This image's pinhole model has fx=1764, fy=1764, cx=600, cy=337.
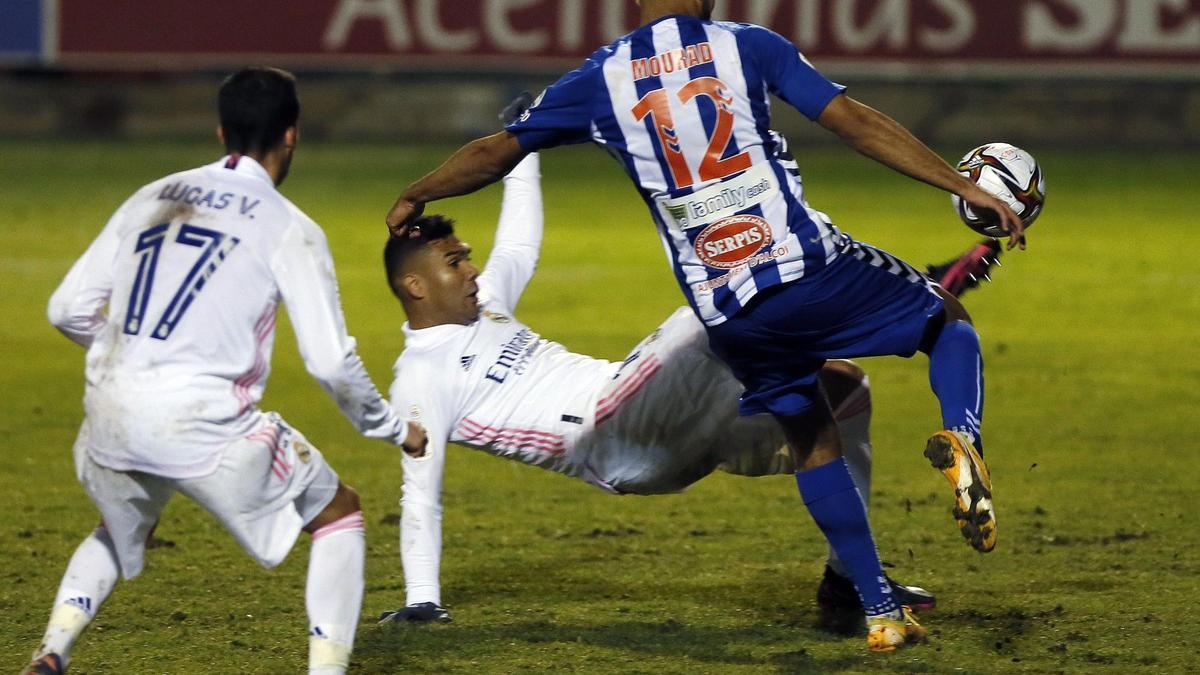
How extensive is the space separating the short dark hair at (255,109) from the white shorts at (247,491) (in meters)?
0.63

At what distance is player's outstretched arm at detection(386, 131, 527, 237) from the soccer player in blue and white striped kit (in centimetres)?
2

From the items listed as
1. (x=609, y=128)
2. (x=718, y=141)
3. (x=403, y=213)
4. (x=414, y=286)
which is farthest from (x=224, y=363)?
(x=414, y=286)

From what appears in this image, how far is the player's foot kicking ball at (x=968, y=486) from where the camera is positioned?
421 centimetres

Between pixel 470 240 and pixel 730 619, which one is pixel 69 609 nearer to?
pixel 730 619

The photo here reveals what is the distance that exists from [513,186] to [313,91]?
16.1 metres

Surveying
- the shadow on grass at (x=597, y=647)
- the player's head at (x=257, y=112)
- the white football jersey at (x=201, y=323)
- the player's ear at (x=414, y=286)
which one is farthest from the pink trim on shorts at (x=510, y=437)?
the player's head at (x=257, y=112)

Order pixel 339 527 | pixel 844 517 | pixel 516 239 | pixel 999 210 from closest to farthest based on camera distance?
pixel 339 527 < pixel 999 210 < pixel 844 517 < pixel 516 239

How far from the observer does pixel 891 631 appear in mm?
4586

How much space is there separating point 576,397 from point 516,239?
696 mm

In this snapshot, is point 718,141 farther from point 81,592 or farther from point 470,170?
point 81,592

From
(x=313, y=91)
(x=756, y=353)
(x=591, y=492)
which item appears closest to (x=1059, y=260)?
(x=591, y=492)

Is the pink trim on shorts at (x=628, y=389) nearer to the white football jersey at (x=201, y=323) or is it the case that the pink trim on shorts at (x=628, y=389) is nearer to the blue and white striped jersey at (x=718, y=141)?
the blue and white striped jersey at (x=718, y=141)

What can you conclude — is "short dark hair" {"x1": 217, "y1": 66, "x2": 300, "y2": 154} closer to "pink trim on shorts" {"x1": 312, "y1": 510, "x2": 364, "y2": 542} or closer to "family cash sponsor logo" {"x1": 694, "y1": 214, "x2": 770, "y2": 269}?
"pink trim on shorts" {"x1": 312, "y1": 510, "x2": 364, "y2": 542}

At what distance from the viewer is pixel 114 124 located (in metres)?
21.5
